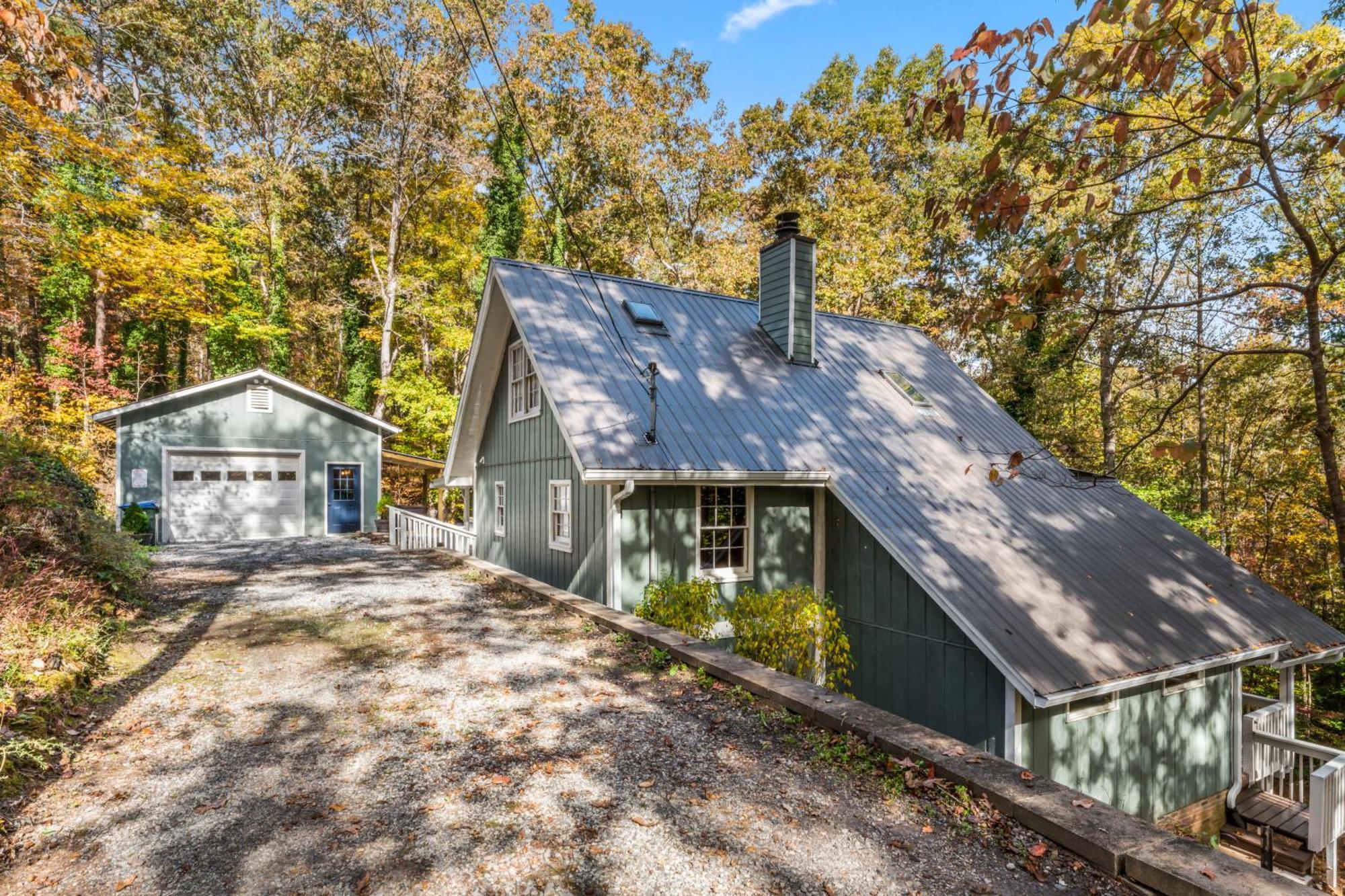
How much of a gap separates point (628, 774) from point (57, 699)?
3831 mm

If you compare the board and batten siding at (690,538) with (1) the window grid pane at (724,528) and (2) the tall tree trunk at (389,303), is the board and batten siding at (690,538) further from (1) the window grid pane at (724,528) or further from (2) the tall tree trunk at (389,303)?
(2) the tall tree trunk at (389,303)

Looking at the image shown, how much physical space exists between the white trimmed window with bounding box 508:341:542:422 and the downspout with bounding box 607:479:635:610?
2.90 metres

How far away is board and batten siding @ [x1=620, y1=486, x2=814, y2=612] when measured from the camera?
8.12m

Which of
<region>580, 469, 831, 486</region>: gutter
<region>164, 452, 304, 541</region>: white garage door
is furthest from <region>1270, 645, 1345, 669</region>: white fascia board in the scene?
<region>164, 452, 304, 541</region>: white garage door

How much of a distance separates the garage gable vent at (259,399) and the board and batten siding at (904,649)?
14.8 m

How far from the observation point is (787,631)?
22.4 feet

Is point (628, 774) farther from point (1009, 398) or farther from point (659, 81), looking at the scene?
point (659, 81)

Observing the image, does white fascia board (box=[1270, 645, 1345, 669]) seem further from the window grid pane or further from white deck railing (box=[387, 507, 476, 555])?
white deck railing (box=[387, 507, 476, 555])

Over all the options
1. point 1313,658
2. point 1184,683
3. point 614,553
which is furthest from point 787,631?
point 1313,658

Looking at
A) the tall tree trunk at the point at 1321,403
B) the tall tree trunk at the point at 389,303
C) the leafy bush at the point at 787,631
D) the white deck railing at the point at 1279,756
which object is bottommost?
the white deck railing at the point at 1279,756

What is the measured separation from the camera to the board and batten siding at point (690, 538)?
8.12 meters

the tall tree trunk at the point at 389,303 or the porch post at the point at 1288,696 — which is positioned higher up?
the tall tree trunk at the point at 389,303

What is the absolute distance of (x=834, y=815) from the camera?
10.3 ft

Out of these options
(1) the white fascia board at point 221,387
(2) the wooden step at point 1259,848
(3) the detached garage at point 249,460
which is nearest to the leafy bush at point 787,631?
(2) the wooden step at point 1259,848
